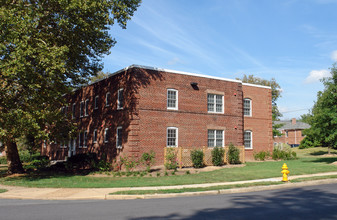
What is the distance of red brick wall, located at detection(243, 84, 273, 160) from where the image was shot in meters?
30.4

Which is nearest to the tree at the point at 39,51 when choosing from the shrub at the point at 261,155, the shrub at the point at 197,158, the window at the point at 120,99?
the window at the point at 120,99

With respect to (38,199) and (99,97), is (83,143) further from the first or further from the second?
(38,199)

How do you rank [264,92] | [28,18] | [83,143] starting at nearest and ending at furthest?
[28,18] < [83,143] < [264,92]

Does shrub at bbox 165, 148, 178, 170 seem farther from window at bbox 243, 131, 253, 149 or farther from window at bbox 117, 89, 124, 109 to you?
window at bbox 243, 131, 253, 149

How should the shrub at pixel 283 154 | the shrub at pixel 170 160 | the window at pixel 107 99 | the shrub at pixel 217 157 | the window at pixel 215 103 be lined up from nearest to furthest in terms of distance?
the shrub at pixel 170 160 < the shrub at pixel 217 157 < the window at pixel 107 99 < the window at pixel 215 103 < the shrub at pixel 283 154

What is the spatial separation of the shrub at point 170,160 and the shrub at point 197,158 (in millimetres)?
1392

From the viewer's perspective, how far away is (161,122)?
927 inches

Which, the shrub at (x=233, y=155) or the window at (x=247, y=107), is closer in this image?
the shrub at (x=233, y=155)

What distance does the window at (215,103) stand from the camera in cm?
2670

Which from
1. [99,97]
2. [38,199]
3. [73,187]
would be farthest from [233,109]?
[38,199]

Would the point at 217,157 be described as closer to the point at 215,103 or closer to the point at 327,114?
the point at 215,103

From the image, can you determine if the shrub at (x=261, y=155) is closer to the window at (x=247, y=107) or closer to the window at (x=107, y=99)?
the window at (x=247, y=107)

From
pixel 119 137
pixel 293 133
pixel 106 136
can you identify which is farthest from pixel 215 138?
pixel 293 133

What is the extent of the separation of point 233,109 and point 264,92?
6193 millimetres
